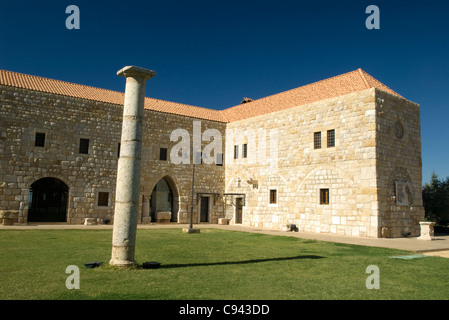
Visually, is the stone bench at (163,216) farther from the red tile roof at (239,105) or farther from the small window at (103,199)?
the red tile roof at (239,105)

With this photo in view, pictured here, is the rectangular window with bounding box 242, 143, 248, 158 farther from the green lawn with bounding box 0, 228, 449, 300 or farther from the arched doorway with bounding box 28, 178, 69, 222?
the green lawn with bounding box 0, 228, 449, 300

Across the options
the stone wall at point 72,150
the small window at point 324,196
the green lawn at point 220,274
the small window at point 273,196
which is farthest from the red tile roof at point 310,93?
the green lawn at point 220,274

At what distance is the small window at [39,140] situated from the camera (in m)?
18.3

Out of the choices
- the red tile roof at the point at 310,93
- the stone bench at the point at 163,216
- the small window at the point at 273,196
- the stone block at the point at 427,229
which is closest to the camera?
the stone block at the point at 427,229

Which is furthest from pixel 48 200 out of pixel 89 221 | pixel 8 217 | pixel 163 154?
pixel 163 154

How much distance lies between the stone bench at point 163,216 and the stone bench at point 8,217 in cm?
784

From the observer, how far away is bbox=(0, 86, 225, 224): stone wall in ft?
57.7

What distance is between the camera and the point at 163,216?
22391 millimetres

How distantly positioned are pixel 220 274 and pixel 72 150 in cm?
1510

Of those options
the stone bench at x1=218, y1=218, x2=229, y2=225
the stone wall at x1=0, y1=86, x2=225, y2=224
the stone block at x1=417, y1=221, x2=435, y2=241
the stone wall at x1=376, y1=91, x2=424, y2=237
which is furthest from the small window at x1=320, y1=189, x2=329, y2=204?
the stone wall at x1=0, y1=86, x2=225, y2=224

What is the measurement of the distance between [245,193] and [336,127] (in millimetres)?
7455

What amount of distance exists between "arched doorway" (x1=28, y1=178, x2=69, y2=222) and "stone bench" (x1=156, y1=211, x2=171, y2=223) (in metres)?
5.36
